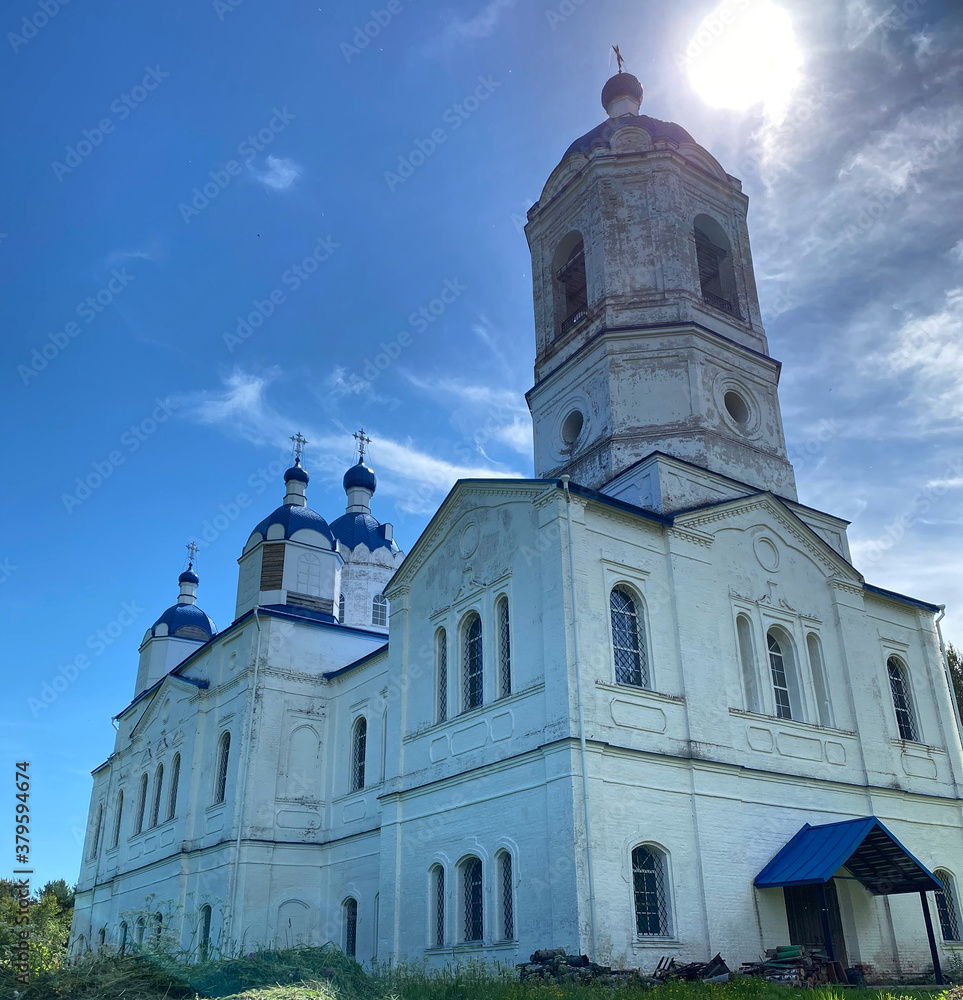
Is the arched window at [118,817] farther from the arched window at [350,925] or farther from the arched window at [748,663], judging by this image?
the arched window at [748,663]

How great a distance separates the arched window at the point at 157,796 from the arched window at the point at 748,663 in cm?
1563

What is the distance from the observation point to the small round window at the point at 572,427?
18.6 m

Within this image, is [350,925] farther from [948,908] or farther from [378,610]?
[948,908]

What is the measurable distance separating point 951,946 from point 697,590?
7.10m

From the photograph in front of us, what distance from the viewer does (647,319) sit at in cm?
1822

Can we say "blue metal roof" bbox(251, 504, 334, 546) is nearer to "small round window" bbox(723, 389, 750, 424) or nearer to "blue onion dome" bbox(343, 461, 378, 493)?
"blue onion dome" bbox(343, 461, 378, 493)

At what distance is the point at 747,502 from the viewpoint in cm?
1636

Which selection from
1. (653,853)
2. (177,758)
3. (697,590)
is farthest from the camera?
(177,758)

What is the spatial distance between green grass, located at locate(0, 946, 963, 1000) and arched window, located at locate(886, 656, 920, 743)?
704 centimetres

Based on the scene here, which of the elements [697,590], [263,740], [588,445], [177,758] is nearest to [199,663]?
[177,758]

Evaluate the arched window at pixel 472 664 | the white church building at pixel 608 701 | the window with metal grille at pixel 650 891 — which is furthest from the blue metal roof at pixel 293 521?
the window with metal grille at pixel 650 891

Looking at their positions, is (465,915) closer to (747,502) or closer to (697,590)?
(697,590)

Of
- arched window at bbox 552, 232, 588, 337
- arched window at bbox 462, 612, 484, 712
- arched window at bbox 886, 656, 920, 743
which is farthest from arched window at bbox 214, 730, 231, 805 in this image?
arched window at bbox 886, 656, 920, 743

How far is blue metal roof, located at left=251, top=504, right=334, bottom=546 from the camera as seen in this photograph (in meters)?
24.4
